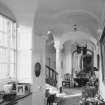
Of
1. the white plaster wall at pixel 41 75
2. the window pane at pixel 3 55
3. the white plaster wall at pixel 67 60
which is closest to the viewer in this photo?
the window pane at pixel 3 55

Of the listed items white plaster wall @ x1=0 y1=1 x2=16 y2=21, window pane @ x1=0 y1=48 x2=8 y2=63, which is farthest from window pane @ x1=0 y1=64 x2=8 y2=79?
white plaster wall @ x1=0 y1=1 x2=16 y2=21

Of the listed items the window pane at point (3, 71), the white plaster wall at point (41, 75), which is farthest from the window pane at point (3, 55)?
the white plaster wall at point (41, 75)

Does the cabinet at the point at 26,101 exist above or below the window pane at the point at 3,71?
below

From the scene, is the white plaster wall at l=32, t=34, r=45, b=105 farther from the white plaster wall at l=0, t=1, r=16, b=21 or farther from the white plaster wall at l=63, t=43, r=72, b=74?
the white plaster wall at l=63, t=43, r=72, b=74

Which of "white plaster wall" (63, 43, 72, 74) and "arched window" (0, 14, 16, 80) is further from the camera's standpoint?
"white plaster wall" (63, 43, 72, 74)

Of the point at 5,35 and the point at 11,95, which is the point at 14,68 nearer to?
the point at 5,35

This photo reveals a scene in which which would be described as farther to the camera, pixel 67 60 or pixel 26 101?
pixel 67 60

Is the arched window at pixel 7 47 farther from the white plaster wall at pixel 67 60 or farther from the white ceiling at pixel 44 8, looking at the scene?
the white plaster wall at pixel 67 60

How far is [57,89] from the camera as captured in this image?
1155 centimetres

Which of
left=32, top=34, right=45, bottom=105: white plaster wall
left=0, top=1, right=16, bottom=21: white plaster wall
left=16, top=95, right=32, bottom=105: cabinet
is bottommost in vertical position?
left=16, top=95, right=32, bottom=105: cabinet

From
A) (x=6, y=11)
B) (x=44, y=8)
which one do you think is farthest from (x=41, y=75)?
(x=6, y=11)

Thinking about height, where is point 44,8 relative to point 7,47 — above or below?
above

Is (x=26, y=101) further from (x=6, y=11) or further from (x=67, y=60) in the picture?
(x=67, y=60)

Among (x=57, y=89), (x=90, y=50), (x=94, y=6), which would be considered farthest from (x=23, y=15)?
(x=90, y=50)
